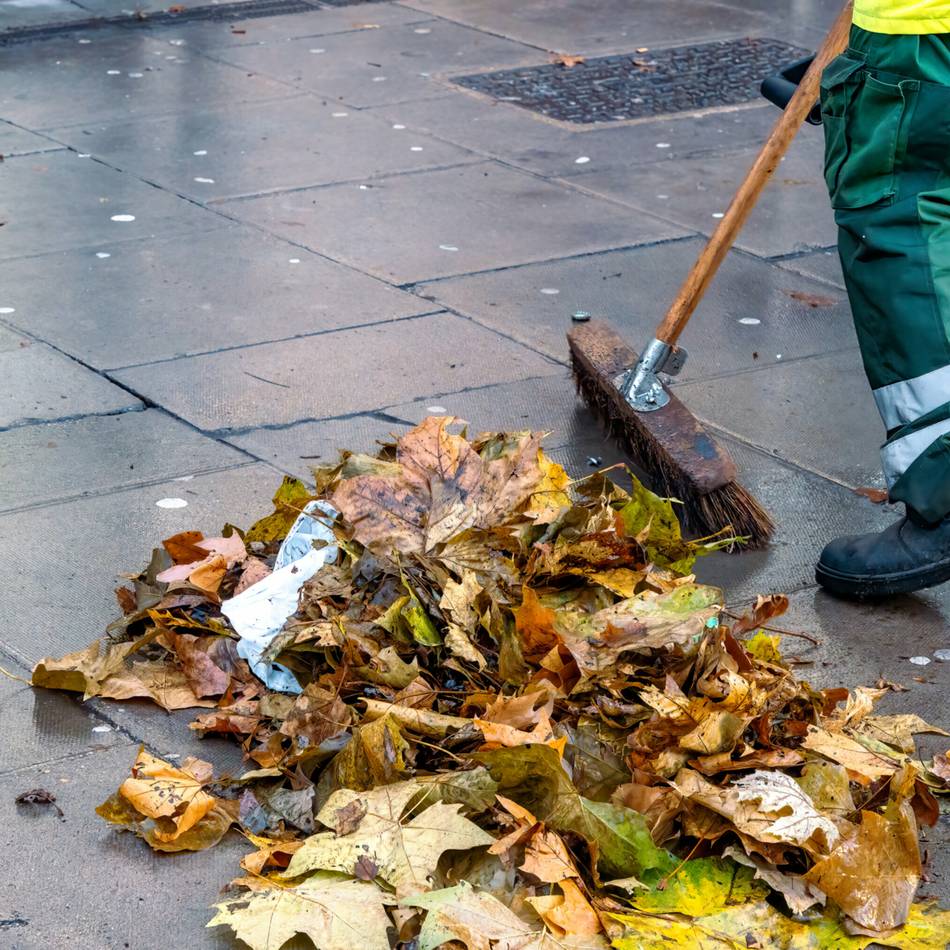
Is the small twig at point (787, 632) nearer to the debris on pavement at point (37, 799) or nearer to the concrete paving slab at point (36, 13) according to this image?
the debris on pavement at point (37, 799)

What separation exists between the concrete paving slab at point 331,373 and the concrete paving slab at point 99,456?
0.41 feet

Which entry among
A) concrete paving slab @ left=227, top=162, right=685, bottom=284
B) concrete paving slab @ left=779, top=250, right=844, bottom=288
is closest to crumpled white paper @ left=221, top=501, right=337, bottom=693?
concrete paving slab @ left=227, top=162, right=685, bottom=284

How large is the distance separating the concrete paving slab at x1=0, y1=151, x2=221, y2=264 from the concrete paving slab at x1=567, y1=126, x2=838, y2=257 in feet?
5.46

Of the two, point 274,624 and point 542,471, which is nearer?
point 274,624

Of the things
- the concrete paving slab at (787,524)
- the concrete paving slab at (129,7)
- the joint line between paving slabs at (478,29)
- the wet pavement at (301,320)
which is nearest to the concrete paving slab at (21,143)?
the wet pavement at (301,320)

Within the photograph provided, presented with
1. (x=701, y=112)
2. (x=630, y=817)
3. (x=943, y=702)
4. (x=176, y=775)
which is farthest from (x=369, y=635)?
(x=701, y=112)

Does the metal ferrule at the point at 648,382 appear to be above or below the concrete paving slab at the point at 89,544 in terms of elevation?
above

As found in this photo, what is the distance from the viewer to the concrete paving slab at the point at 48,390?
4137 mm

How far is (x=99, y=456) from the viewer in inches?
154

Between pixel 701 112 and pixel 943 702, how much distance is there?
4804 mm

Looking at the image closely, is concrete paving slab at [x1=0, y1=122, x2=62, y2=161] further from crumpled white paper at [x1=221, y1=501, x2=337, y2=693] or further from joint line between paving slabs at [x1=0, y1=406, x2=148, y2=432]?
crumpled white paper at [x1=221, y1=501, x2=337, y2=693]

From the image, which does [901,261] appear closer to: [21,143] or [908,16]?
[908,16]

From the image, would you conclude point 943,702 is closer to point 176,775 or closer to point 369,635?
point 369,635

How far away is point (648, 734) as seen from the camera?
102 inches
